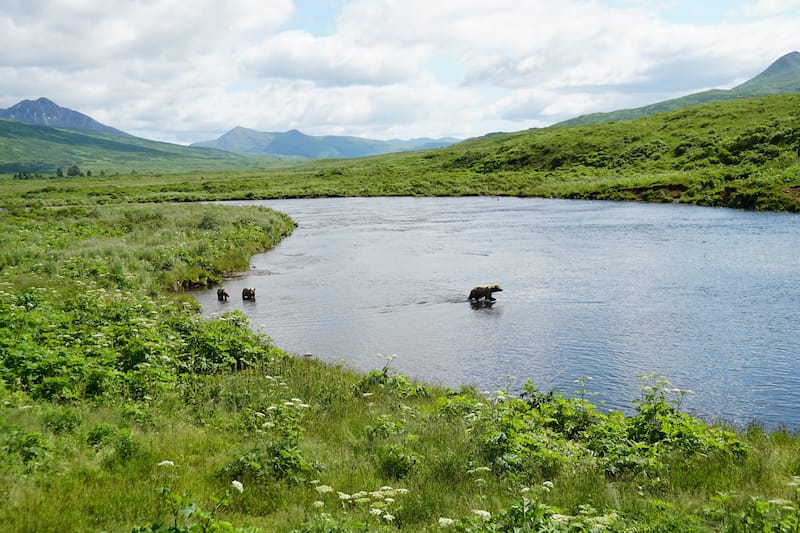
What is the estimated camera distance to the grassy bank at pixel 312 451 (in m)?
7.38

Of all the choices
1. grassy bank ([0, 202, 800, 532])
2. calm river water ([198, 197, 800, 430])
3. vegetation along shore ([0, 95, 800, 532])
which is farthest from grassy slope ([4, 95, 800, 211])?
grassy bank ([0, 202, 800, 532])

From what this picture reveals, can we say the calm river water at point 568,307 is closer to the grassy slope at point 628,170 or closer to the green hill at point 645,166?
the green hill at point 645,166

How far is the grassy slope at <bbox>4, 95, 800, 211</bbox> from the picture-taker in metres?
65.6

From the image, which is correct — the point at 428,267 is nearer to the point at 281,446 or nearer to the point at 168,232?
the point at 168,232

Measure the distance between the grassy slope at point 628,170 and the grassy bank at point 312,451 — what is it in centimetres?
5171

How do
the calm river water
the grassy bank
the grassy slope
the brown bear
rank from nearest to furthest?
the grassy bank
the calm river water
the brown bear
the grassy slope

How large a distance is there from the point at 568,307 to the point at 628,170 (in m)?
78.7

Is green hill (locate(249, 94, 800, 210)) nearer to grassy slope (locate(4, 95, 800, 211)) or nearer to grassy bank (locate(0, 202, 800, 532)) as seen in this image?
grassy slope (locate(4, 95, 800, 211))

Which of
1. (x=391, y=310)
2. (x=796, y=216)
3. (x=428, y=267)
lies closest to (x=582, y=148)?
(x=796, y=216)

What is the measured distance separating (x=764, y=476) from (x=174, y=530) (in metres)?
8.73

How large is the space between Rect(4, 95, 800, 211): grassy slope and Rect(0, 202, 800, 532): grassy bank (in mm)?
51712

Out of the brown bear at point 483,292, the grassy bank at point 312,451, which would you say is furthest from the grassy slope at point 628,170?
the grassy bank at point 312,451

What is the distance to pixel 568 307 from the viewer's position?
2453 centimetres

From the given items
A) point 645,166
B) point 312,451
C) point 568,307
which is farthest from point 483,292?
point 645,166
